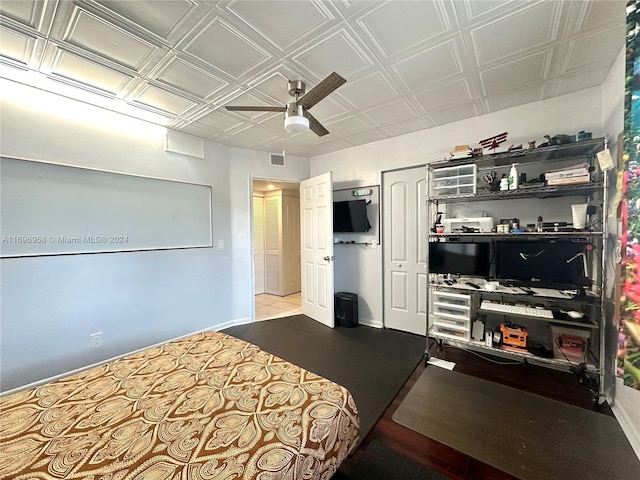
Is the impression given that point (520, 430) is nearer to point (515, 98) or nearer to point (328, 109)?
point (515, 98)

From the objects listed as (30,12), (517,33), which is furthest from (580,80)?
(30,12)

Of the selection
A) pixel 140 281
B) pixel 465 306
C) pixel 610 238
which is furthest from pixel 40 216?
pixel 610 238

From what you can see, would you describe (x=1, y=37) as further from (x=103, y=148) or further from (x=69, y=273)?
(x=69, y=273)

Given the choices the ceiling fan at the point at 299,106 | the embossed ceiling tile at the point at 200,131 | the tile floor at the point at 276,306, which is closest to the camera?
the ceiling fan at the point at 299,106

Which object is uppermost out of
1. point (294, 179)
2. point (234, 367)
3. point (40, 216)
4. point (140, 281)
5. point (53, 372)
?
point (294, 179)

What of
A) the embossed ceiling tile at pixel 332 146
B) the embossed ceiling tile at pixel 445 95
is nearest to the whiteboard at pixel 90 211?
the embossed ceiling tile at pixel 332 146

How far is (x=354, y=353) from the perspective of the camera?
9.13 ft

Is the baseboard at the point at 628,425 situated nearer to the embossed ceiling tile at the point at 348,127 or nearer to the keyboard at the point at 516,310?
the keyboard at the point at 516,310

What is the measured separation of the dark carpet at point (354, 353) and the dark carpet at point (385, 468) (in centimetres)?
14

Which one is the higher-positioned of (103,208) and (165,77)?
(165,77)

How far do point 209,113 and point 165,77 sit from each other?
2.03 ft

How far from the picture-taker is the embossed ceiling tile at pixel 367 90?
2088 mm

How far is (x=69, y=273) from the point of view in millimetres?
2373

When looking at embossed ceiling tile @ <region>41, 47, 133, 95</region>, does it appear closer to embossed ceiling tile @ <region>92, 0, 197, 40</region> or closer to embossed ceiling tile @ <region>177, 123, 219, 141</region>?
embossed ceiling tile @ <region>92, 0, 197, 40</region>
